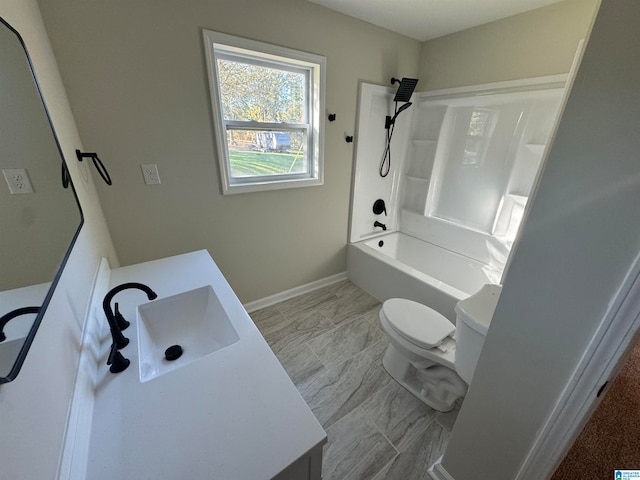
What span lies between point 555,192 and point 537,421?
678 mm

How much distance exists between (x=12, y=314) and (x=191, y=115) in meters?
1.43

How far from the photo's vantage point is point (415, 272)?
81.0 inches

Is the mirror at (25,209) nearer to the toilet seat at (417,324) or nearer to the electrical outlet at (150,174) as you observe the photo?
the electrical outlet at (150,174)

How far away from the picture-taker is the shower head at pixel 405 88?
2.14 meters

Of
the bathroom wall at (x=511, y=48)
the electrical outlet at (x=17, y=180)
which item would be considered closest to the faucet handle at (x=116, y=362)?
the electrical outlet at (x=17, y=180)

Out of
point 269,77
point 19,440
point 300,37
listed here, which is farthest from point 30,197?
point 300,37

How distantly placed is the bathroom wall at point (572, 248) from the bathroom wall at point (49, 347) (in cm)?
110

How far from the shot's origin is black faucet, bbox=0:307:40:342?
1.34ft

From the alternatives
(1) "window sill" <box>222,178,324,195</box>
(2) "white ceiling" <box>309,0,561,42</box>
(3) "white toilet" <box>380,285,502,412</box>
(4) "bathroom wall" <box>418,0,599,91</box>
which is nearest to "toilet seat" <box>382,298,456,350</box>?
(3) "white toilet" <box>380,285,502,412</box>

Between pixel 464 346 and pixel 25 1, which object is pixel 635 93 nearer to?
pixel 464 346

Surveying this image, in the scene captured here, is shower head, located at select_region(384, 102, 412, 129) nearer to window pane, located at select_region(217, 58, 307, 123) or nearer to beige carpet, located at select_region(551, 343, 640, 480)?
window pane, located at select_region(217, 58, 307, 123)

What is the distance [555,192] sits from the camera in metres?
0.60

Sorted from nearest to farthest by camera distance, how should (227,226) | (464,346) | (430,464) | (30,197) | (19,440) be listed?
(19,440)
(30,197)
(464,346)
(430,464)
(227,226)

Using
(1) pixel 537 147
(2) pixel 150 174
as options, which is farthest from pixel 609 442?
(2) pixel 150 174
